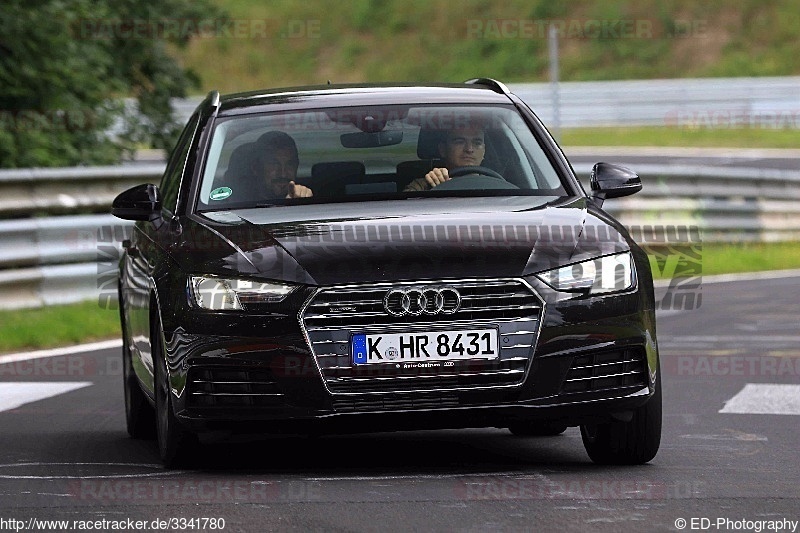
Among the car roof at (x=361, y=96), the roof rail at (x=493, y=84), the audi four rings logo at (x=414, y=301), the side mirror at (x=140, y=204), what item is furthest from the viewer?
the roof rail at (x=493, y=84)

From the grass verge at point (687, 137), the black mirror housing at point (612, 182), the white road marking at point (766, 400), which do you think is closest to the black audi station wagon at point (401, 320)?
the black mirror housing at point (612, 182)

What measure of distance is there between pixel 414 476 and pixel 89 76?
49.7ft

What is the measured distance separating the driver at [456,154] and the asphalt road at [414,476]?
111 cm

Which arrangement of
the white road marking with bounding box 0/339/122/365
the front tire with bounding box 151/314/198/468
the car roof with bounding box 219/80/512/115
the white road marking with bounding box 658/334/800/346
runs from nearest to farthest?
the front tire with bounding box 151/314/198/468, the car roof with bounding box 219/80/512/115, the white road marking with bounding box 0/339/122/365, the white road marking with bounding box 658/334/800/346

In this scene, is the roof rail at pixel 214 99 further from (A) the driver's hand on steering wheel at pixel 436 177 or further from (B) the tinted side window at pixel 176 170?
(A) the driver's hand on steering wheel at pixel 436 177

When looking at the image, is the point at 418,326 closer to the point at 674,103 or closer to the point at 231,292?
the point at 231,292

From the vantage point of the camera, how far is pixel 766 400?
32.8 feet

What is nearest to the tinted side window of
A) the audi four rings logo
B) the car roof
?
the car roof

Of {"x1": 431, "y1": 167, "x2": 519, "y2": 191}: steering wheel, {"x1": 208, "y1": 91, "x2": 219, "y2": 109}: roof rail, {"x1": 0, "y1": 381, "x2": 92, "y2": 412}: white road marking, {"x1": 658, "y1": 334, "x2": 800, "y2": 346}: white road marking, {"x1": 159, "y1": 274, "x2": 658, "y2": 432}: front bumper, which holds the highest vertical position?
{"x1": 208, "y1": 91, "x2": 219, "y2": 109}: roof rail

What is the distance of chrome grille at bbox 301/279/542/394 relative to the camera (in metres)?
6.84

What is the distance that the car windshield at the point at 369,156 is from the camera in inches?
317

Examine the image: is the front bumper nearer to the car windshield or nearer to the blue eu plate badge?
the blue eu plate badge

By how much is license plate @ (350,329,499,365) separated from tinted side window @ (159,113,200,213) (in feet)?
5.35

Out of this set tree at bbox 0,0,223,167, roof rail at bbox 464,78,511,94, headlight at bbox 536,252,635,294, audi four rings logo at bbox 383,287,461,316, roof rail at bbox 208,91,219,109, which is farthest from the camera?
tree at bbox 0,0,223,167
